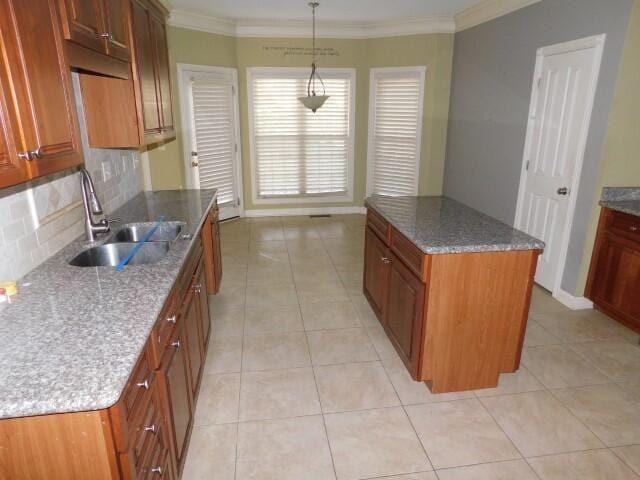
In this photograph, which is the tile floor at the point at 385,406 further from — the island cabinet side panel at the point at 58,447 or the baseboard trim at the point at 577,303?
the island cabinet side panel at the point at 58,447

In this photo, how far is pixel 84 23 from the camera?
1715 millimetres

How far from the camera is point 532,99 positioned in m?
3.88

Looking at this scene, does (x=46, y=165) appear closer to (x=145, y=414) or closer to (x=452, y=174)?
(x=145, y=414)

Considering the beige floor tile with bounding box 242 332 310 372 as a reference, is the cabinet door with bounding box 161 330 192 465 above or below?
above

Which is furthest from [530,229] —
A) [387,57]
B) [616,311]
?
[387,57]

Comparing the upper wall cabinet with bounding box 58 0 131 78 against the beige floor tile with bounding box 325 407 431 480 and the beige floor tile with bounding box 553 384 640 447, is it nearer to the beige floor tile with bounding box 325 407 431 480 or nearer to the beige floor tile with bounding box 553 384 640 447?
the beige floor tile with bounding box 325 407 431 480

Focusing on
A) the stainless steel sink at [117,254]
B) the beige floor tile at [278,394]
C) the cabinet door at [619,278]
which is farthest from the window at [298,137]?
the beige floor tile at [278,394]

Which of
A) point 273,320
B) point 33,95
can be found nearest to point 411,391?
point 273,320

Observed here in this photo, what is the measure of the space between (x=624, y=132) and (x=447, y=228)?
176 centimetres

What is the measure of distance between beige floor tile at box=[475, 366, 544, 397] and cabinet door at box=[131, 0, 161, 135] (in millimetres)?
2660

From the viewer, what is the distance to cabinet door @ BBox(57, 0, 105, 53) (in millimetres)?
1538

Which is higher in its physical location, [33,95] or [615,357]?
[33,95]

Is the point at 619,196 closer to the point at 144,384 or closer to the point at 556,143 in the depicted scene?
the point at 556,143

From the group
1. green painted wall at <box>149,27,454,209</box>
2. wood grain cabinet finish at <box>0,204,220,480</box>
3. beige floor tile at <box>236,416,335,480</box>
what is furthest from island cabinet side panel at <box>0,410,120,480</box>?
green painted wall at <box>149,27,454,209</box>
